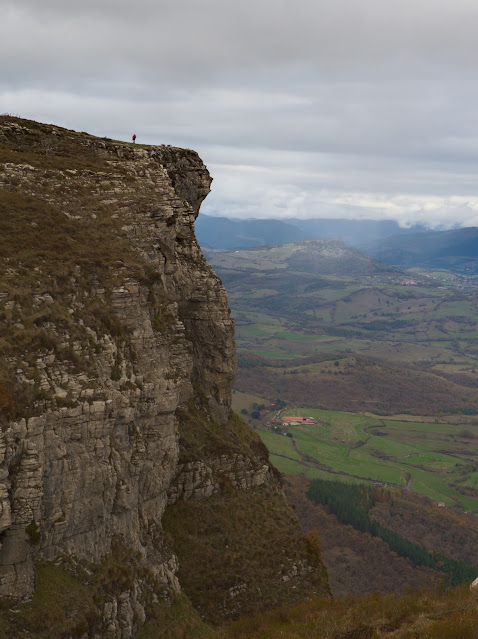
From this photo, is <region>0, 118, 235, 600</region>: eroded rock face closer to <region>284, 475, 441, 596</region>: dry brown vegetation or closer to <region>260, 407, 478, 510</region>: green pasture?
<region>284, 475, 441, 596</region>: dry brown vegetation

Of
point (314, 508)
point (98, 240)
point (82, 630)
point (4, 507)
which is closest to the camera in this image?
point (4, 507)

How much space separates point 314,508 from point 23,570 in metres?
95.2

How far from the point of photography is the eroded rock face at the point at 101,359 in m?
28.7

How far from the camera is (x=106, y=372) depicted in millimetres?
33125

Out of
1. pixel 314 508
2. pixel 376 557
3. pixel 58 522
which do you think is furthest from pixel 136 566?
pixel 314 508

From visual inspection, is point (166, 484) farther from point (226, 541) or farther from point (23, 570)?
point (23, 570)

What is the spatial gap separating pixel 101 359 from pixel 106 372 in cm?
80

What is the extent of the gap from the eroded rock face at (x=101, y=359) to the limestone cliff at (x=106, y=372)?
0.29 feet

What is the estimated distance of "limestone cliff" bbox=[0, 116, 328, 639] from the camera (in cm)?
2908

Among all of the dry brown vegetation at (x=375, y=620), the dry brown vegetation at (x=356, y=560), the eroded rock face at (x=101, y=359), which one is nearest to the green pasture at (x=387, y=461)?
the dry brown vegetation at (x=356, y=560)

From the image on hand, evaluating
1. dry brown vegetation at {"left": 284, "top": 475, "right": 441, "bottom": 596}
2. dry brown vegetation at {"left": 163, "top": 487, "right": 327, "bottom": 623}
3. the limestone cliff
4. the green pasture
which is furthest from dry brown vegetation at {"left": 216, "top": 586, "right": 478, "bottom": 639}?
the green pasture

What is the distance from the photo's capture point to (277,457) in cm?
16462

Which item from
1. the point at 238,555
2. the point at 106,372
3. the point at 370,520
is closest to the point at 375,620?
the point at 238,555

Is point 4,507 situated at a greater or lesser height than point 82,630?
greater
